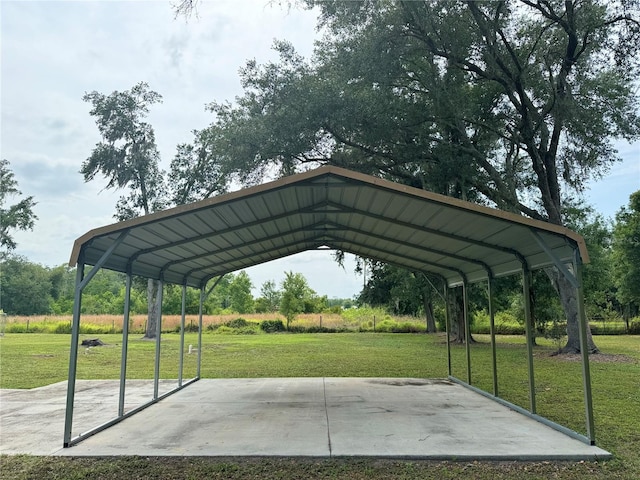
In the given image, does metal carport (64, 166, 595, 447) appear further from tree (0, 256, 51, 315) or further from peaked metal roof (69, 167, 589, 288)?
tree (0, 256, 51, 315)

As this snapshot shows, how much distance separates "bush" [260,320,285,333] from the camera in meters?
28.7

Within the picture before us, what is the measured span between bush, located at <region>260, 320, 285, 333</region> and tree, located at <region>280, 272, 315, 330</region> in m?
0.55

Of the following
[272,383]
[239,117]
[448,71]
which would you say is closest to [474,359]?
[272,383]

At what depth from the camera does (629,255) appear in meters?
24.8

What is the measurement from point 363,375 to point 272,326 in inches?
744

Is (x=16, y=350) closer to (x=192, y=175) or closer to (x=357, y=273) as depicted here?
(x=192, y=175)

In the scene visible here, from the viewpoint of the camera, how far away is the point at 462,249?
7207mm

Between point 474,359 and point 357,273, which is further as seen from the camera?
point 357,273

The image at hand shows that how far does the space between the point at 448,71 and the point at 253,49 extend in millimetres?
5804

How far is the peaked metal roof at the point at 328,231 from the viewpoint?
491cm

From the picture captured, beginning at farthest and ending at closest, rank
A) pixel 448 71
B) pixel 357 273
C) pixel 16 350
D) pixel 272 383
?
pixel 357 273, pixel 16 350, pixel 448 71, pixel 272 383

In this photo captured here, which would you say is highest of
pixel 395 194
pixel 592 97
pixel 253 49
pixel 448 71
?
pixel 253 49

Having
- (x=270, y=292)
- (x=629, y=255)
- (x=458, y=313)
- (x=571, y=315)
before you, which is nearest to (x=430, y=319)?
(x=458, y=313)

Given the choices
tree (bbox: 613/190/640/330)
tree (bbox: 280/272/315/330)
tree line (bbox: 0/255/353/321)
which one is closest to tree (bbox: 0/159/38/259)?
tree line (bbox: 0/255/353/321)
